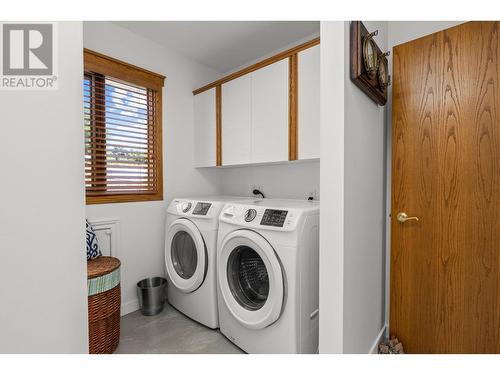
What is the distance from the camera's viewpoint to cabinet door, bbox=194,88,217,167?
258cm

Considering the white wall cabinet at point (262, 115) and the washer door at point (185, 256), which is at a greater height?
the white wall cabinet at point (262, 115)

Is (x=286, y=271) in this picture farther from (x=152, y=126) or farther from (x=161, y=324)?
(x=152, y=126)

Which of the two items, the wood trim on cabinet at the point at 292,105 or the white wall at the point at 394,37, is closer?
the white wall at the point at 394,37

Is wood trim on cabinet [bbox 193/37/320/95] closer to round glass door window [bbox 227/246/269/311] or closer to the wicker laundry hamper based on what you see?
round glass door window [bbox 227/246/269/311]

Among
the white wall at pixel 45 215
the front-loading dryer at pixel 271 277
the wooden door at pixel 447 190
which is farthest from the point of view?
the front-loading dryer at pixel 271 277

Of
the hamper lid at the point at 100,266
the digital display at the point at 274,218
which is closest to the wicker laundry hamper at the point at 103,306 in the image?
the hamper lid at the point at 100,266

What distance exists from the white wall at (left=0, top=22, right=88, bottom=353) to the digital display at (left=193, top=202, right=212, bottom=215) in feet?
4.58

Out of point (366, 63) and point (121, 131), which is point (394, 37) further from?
point (121, 131)

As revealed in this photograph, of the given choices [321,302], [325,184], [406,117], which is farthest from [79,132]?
[406,117]

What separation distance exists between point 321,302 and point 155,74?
230 cm

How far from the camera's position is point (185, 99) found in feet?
8.87

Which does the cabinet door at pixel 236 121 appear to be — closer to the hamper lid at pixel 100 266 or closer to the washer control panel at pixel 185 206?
the washer control panel at pixel 185 206

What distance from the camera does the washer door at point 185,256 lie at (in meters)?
2.02

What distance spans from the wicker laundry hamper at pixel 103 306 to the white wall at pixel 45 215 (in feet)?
3.53
